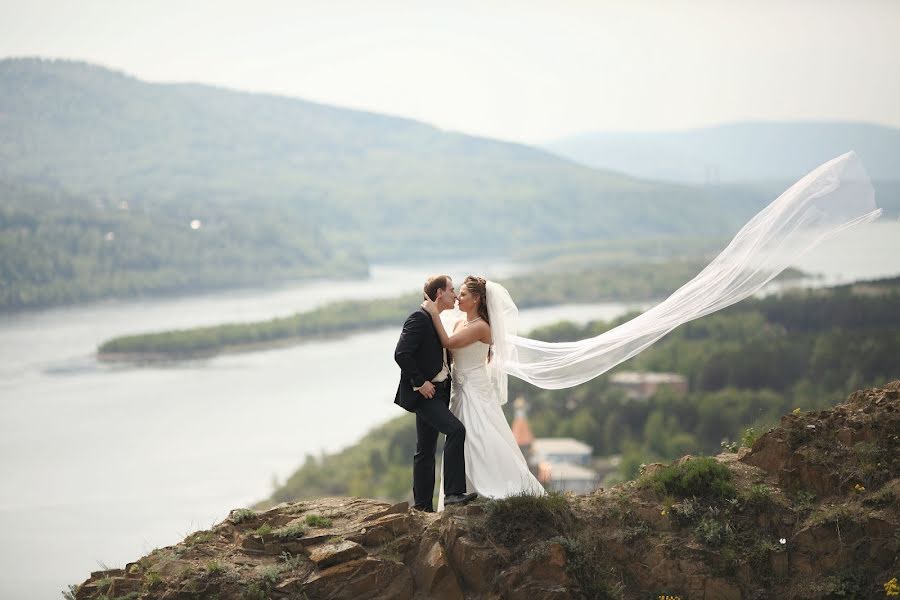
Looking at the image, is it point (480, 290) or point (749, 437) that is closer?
point (480, 290)

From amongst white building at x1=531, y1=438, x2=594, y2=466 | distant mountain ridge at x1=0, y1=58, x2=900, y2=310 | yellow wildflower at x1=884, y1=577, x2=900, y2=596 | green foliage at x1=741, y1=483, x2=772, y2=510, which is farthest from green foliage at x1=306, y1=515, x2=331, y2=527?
distant mountain ridge at x1=0, y1=58, x2=900, y2=310

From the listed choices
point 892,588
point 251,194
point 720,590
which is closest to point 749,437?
point 720,590

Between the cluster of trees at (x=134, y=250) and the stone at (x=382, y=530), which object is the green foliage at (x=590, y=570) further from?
the cluster of trees at (x=134, y=250)

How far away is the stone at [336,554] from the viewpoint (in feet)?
18.9

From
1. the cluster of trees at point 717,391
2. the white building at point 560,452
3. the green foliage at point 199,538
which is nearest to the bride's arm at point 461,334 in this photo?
the green foliage at point 199,538

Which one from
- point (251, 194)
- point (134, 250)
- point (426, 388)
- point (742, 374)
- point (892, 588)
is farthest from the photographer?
point (251, 194)

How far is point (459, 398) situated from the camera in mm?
6559

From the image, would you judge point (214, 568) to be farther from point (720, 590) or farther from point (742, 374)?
point (742, 374)

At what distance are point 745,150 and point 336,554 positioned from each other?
14482 cm

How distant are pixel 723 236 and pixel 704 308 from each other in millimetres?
123434

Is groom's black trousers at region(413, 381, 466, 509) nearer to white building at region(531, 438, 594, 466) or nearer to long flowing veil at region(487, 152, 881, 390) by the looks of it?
long flowing veil at region(487, 152, 881, 390)

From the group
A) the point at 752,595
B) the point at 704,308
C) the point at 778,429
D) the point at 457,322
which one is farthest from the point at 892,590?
the point at 457,322

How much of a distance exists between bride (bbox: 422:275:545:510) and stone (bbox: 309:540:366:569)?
29.5 inches

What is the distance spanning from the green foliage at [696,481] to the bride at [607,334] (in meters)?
0.79
